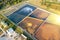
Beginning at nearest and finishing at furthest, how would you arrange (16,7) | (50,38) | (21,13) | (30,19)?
(50,38) → (30,19) → (21,13) → (16,7)

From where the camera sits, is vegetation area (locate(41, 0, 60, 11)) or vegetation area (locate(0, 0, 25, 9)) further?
vegetation area (locate(0, 0, 25, 9))

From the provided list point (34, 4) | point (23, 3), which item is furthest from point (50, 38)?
point (23, 3)

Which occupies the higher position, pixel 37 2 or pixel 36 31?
pixel 37 2

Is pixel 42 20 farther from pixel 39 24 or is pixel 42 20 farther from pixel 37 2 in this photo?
pixel 37 2

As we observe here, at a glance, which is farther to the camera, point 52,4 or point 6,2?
point 6,2

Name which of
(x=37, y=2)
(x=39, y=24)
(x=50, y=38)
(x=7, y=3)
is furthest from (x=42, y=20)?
(x=7, y=3)

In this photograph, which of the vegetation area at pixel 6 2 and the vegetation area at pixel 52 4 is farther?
the vegetation area at pixel 6 2

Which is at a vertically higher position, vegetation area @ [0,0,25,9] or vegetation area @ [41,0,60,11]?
vegetation area @ [41,0,60,11]

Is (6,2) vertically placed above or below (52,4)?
below

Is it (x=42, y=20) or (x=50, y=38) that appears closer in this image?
(x=50, y=38)

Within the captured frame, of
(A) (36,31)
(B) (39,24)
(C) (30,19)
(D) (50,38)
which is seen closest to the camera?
(D) (50,38)

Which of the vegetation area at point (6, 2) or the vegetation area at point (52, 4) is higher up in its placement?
the vegetation area at point (52, 4)
